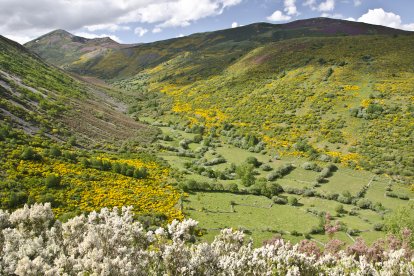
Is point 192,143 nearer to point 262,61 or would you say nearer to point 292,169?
point 292,169

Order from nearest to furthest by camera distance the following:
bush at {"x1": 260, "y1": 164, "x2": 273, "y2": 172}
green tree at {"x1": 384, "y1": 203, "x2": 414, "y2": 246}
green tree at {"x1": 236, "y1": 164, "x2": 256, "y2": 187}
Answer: green tree at {"x1": 384, "y1": 203, "x2": 414, "y2": 246}, green tree at {"x1": 236, "y1": 164, "x2": 256, "y2": 187}, bush at {"x1": 260, "y1": 164, "x2": 273, "y2": 172}

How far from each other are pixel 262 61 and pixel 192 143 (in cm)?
5071

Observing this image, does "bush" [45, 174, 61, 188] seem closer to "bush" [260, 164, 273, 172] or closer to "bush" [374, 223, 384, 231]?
"bush" [260, 164, 273, 172]

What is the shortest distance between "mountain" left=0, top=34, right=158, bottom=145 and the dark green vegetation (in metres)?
0.67

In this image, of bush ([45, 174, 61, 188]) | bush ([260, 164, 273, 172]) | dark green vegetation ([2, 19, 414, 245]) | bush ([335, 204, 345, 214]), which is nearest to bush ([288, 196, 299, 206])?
dark green vegetation ([2, 19, 414, 245])

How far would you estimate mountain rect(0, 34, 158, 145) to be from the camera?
51750mm

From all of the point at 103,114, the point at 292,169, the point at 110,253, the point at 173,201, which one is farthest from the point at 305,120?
the point at 110,253

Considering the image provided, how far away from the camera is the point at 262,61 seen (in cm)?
10662

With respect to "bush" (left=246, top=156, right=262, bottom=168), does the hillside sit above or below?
above

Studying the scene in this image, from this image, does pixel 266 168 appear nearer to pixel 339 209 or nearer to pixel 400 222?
pixel 339 209

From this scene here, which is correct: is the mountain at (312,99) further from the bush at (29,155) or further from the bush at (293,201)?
the bush at (29,155)

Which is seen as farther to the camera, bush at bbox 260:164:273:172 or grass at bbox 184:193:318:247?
bush at bbox 260:164:273:172

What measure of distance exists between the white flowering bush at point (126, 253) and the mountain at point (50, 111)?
3780 centimetres

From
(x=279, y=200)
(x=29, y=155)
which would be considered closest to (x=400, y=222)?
(x=279, y=200)
